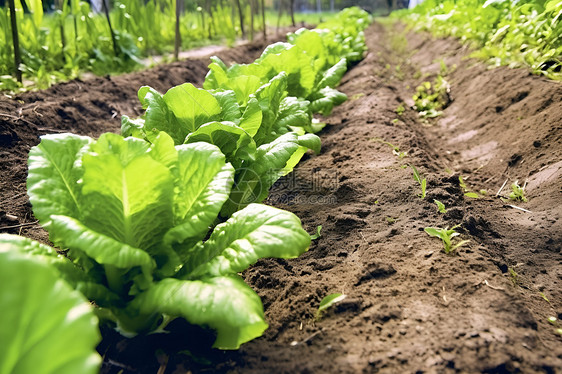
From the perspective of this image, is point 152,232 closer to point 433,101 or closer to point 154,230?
point 154,230

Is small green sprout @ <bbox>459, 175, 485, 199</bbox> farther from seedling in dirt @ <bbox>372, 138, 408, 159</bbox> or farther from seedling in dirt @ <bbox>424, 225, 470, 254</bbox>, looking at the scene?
seedling in dirt @ <bbox>424, 225, 470, 254</bbox>

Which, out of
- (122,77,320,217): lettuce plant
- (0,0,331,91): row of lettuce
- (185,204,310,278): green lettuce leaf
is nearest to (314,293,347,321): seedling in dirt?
(185,204,310,278): green lettuce leaf

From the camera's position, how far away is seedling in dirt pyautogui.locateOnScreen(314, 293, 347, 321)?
1.59m

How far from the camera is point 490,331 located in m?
1.38

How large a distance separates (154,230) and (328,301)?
67 cm

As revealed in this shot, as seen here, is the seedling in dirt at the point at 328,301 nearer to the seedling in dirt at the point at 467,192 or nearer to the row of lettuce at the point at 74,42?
the seedling in dirt at the point at 467,192

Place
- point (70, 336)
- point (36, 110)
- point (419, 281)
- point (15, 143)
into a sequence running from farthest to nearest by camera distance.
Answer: point (36, 110)
point (15, 143)
point (419, 281)
point (70, 336)

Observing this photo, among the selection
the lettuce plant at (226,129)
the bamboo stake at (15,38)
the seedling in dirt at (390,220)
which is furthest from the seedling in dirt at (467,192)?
the bamboo stake at (15,38)

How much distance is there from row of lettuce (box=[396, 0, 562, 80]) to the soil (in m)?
0.17

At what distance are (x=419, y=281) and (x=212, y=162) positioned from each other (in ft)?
2.99

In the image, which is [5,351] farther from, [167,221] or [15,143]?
[15,143]

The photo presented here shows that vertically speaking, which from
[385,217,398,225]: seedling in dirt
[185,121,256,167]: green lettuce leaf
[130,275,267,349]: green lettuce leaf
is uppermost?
[185,121,256,167]: green lettuce leaf

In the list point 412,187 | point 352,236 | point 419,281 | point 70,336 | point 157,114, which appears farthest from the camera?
point 412,187

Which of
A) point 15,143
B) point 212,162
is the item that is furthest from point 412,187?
point 15,143
